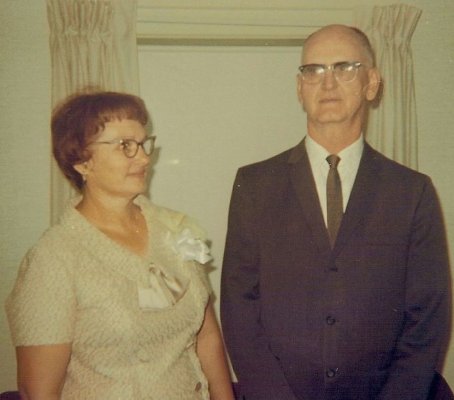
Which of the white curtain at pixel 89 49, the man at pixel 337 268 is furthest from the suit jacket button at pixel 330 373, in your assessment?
the white curtain at pixel 89 49

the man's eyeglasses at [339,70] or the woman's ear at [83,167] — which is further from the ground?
the man's eyeglasses at [339,70]

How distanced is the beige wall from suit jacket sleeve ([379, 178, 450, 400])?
1447 mm

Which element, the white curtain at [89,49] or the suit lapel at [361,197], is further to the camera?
the white curtain at [89,49]

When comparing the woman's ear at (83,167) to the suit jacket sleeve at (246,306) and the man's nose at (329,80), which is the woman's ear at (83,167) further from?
the man's nose at (329,80)

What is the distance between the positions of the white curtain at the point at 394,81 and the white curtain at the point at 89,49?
1313mm

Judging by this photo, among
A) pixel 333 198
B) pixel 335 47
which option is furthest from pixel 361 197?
pixel 335 47

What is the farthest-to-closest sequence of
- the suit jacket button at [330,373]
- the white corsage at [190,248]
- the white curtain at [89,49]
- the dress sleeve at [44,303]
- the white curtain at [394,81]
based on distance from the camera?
the white curtain at [394,81]
the white curtain at [89,49]
the white corsage at [190,248]
the suit jacket button at [330,373]
the dress sleeve at [44,303]

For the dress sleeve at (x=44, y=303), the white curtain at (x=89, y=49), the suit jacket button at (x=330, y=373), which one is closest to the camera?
the dress sleeve at (x=44, y=303)

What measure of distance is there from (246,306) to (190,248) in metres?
0.29

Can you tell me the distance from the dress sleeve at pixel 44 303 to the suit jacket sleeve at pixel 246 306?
1.80 feet

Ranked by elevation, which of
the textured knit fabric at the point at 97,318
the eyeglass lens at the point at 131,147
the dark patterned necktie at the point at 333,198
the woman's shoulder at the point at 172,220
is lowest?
the textured knit fabric at the point at 97,318

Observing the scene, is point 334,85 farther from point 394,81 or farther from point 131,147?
point 394,81

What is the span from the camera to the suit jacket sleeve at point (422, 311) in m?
1.53

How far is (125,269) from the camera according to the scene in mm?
1477
